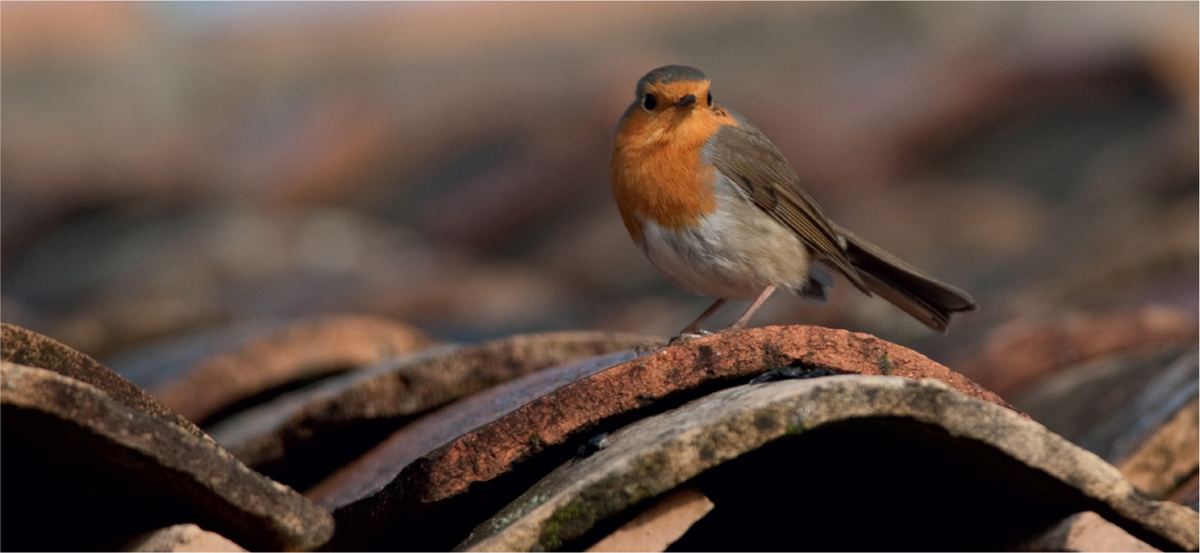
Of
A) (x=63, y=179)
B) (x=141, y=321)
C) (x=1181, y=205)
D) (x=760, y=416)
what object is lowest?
(x=1181, y=205)

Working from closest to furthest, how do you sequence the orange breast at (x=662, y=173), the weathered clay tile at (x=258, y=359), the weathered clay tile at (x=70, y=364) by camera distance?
the weathered clay tile at (x=70, y=364) → the orange breast at (x=662, y=173) → the weathered clay tile at (x=258, y=359)

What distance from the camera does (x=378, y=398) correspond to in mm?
3242

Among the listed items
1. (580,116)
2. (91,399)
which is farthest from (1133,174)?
(91,399)

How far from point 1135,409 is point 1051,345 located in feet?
3.46

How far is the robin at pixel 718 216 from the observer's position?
390 cm

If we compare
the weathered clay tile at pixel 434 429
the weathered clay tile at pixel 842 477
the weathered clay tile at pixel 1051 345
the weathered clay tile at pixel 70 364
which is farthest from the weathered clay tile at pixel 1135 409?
the weathered clay tile at pixel 70 364

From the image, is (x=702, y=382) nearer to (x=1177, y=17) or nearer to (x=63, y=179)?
(x=63, y=179)

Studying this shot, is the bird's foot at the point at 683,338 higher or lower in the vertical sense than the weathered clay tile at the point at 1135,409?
higher

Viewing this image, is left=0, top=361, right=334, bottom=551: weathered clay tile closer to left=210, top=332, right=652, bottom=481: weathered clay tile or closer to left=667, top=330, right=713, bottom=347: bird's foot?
left=667, top=330, right=713, bottom=347: bird's foot

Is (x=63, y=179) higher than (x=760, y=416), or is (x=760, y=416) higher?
(x=63, y=179)

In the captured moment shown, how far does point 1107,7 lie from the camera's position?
22.5 metres

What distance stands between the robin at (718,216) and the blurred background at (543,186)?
23.8 inches

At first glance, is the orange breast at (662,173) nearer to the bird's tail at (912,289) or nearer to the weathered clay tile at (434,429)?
the bird's tail at (912,289)

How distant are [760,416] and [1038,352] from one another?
2806mm
